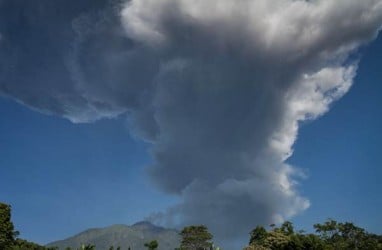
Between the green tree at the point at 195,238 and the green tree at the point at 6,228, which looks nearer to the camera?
the green tree at the point at 6,228

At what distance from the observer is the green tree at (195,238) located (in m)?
138

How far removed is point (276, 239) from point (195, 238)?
6187cm

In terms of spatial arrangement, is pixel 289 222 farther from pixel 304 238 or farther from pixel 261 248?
pixel 304 238

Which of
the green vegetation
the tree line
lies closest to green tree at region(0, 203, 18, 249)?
the tree line

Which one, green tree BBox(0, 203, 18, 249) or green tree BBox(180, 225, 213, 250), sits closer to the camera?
green tree BBox(0, 203, 18, 249)

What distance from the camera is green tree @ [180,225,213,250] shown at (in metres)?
138

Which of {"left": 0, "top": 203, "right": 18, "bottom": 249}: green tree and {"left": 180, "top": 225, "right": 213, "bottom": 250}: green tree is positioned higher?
{"left": 180, "top": 225, "right": 213, "bottom": 250}: green tree

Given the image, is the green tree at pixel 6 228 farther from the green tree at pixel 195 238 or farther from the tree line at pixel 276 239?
the green tree at pixel 195 238

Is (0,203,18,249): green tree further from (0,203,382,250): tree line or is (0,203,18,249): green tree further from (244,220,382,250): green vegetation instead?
(244,220,382,250): green vegetation

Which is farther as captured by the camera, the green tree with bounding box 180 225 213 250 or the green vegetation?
the green tree with bounding box 180 225 213 250

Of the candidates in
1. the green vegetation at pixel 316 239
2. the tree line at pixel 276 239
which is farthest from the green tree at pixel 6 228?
the green vegetation at pixel 316 239

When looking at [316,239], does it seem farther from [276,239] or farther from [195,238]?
[195,238]

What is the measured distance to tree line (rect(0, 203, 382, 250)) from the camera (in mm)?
72938

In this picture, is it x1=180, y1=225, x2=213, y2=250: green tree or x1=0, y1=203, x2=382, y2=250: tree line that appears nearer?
x1=0, y1=203, x2=382, y2=250: tree line
